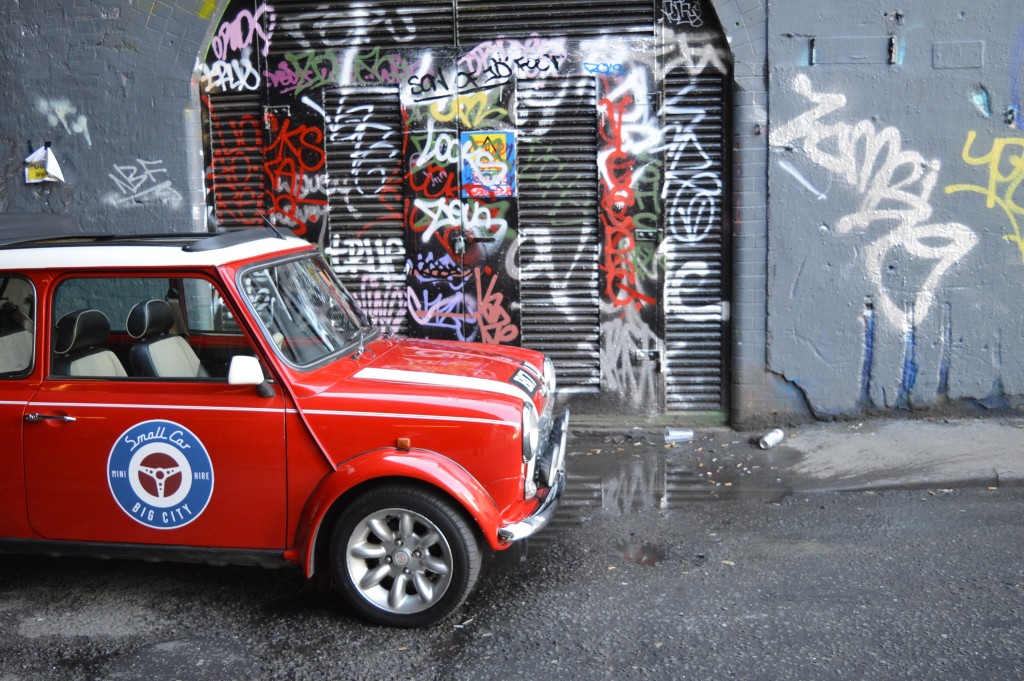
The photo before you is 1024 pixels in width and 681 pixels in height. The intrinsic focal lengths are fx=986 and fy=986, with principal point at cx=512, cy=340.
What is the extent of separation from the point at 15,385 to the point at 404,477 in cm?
186

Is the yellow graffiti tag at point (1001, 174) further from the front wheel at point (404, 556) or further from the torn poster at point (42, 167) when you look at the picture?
the torn poster at point (42, 167)

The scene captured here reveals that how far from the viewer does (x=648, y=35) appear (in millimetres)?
7410

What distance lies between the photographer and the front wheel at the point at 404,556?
13.9ft

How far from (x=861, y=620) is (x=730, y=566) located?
0.80 m

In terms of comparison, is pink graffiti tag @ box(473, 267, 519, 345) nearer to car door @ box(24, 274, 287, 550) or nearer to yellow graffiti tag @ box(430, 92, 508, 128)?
yellow graffiti tag @ box(430, 92, 508, 128)

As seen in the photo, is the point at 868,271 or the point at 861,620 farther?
the point at 868,271

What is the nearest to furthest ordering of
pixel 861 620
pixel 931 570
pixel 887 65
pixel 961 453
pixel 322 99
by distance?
1. pixel 861 620
2. pixel 931 570
3. pixel 961 453
4. pixel 887 65
5. pixel 322 99

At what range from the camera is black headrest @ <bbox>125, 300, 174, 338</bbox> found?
4.79 m

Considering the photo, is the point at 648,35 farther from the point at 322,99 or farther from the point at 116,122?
the point at 116,122

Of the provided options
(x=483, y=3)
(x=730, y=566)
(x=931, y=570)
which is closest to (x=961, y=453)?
(x=931, y=570)

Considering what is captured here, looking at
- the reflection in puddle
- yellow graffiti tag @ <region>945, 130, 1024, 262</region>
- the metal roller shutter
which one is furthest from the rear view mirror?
yellow graffiti tag @ <region>945, 130, 1024, 262</region>

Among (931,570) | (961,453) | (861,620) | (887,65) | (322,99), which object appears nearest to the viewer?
(861,620)

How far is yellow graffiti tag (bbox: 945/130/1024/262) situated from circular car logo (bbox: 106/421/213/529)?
222 inches

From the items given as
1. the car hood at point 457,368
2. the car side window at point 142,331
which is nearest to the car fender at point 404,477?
the car hood at point 457,368
